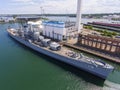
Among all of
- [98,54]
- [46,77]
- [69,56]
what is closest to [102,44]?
[98,54]

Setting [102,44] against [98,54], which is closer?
[98,54]

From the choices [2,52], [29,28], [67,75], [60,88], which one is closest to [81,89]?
[60,88]

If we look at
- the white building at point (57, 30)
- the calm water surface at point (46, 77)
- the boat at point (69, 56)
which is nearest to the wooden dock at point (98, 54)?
the calm water surface at point (46, 77)

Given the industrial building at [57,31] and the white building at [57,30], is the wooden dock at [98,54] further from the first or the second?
the white building at [57,30]

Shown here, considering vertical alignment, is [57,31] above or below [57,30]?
below

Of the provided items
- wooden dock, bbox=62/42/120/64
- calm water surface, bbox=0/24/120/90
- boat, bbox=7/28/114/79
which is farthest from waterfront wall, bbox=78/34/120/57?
boat, bbox=7/28/114/79

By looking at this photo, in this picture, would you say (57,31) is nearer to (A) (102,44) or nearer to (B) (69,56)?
(A) (102,44)

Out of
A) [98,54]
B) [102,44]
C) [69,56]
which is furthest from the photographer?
[102,44]
